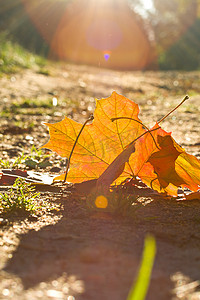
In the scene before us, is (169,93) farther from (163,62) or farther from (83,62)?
(163,62)

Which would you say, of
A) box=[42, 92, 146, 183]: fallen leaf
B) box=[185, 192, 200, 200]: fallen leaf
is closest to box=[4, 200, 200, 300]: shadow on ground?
box=[185, 192, 200, 200]: fallen leaf

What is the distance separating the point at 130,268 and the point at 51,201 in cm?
71

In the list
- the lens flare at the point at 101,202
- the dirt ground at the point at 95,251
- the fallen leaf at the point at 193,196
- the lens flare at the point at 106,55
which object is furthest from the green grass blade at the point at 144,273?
the lens flare at the point at 106,55

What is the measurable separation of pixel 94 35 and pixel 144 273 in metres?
15.2

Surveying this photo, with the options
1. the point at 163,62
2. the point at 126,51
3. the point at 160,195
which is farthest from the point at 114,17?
the point at 160,195

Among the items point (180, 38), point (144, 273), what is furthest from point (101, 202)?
point (180, 38)

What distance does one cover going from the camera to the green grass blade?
3.45 ft

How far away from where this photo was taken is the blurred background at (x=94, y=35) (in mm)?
13648

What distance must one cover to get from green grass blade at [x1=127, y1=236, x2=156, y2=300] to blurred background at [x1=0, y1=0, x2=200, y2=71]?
37.1ft

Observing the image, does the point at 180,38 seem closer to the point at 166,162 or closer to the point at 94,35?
the point at 94,35

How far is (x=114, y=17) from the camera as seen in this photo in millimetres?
16406

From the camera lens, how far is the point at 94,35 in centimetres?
1555

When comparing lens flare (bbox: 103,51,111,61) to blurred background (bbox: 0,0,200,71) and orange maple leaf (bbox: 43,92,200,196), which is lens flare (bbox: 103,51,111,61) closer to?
blurred background (bbox: 0,0,200,71)

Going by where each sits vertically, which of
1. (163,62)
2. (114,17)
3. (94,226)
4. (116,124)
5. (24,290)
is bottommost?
(24,290)
